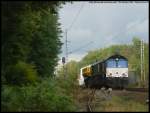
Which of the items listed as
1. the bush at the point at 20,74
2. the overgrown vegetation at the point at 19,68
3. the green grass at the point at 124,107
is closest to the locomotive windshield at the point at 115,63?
the green grass at the point at 124,107

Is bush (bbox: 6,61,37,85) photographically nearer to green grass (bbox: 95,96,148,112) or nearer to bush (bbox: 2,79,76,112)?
bush (bbox: 2,79,76,112)

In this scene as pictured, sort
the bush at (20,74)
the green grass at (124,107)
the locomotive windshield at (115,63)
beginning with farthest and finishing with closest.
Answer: the locomotive windshield at (115,63) < the green grass at (124,107) < the bush at (20,74)

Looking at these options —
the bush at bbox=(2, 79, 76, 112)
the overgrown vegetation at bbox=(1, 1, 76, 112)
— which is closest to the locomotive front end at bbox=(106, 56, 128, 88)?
the overgrown vegetation at bbox=(1, 1, 76, 112)

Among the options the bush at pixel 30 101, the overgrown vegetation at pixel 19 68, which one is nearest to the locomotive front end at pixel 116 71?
the overgrown vegetation at pixel 19 68

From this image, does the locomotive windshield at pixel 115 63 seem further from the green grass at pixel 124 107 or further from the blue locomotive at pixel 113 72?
the green grass at pixel 124 107

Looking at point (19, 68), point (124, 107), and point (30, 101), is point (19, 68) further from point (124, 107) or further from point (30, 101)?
point (124, 107)

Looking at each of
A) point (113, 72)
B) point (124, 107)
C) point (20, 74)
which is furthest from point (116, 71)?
point (20, 74)

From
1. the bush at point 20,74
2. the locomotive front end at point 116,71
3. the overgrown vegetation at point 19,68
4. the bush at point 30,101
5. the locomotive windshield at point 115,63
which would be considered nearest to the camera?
the overgrown vegetation at point 19,68

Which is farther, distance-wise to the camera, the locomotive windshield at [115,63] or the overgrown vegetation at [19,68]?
the locomotive windshield at [115,63]

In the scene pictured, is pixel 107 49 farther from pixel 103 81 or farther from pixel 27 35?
pixel 27 35

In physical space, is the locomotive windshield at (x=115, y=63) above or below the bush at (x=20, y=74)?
above

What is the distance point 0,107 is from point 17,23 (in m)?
3.84

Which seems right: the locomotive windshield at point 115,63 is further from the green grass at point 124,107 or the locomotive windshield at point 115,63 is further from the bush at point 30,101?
the bush at point 30,101

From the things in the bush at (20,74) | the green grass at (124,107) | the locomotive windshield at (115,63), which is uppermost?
the locomotive windshield at (115,63)
